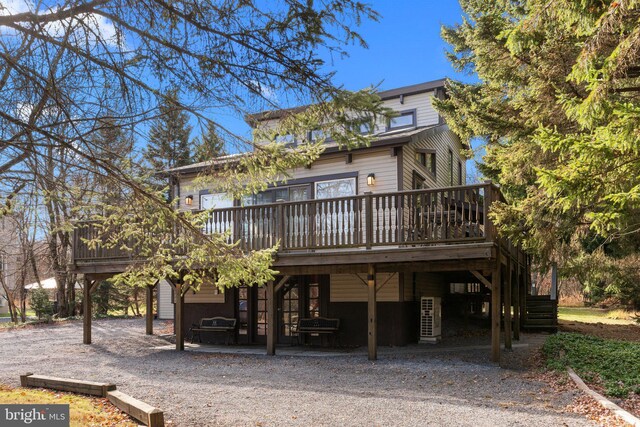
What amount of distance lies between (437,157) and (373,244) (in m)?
6.95

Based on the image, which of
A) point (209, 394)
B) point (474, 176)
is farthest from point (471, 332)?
point (474, 176)

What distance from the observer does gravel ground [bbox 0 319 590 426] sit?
615 centimetres

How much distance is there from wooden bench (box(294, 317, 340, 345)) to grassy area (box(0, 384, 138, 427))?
250 inches

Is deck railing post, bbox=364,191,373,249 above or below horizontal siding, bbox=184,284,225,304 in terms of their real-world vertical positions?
above

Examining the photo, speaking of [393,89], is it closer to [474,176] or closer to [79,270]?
[79,270]

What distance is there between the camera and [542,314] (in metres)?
16.4

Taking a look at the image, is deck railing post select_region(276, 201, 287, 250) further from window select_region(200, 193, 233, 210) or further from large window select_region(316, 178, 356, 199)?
window select_region(200, 193, 233, 210)

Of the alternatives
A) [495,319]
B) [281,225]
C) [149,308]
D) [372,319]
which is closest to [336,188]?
[281,225]

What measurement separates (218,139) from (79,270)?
9.06 metres

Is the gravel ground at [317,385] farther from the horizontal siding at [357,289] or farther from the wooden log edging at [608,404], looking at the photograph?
the horizontal siding at [357,289]

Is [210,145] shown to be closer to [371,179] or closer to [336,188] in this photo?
[371,179]

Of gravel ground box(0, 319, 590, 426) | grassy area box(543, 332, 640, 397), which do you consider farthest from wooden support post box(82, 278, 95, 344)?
grassy area box(543, 332, 640, 397)

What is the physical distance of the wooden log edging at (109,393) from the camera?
5.54 meters

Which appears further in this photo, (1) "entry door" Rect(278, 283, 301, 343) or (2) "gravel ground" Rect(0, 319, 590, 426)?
(1) "entry door" Rect(278, 283, 301, 343)
